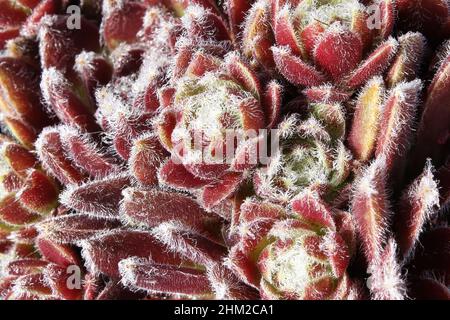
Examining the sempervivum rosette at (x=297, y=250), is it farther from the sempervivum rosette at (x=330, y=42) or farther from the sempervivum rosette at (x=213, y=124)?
the sempervivum rosette at (x=330, y=42)

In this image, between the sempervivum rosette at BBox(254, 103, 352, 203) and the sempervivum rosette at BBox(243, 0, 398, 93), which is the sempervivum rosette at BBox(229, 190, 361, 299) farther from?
the sempervivum rosette at BBox(243, 0, 398, 93)

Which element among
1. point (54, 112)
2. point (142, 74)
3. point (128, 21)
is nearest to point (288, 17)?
point (142, 74)

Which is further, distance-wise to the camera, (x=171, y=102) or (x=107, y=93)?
(x=107, y=93)

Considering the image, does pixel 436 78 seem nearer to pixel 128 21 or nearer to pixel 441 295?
pixel 441 295

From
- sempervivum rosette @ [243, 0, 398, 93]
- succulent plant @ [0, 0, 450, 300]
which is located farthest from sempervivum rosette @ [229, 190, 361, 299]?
sempervivum rosette @ [243, 0, 398, 93]

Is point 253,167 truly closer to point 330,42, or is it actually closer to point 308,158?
point 308,158

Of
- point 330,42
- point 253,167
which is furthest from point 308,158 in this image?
point 330,42

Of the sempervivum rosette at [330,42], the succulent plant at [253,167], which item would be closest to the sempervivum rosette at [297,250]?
the succulent plant at [253,167]
